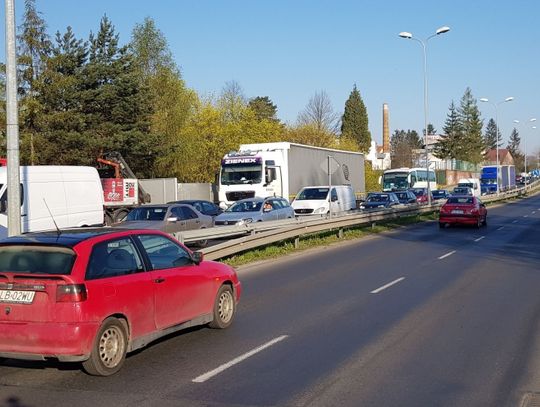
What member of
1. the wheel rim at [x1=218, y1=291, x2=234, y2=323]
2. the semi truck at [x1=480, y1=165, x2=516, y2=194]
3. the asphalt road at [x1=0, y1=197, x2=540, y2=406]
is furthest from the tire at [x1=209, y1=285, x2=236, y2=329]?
the semi truck at [x1=480, y1=165, x2=516, y2=194]

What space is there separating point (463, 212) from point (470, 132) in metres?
99.4

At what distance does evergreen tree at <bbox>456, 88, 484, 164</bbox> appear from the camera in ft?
397

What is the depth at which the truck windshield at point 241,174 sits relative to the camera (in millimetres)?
30344

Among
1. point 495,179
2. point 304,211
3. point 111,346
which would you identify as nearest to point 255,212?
point 304,211

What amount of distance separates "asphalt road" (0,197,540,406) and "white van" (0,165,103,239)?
765 cm

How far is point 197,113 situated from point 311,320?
160ft

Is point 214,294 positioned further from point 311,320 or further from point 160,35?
point 160,35

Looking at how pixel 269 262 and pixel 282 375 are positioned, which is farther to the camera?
pixel 269 262

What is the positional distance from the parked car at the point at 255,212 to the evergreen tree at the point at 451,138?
335 feet

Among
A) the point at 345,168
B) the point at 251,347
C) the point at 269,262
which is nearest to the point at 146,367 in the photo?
the point at 251,347

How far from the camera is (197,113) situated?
187ft

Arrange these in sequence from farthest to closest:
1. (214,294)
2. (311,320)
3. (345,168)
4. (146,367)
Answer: (345,168), (311,320), (214,294), (146,367)

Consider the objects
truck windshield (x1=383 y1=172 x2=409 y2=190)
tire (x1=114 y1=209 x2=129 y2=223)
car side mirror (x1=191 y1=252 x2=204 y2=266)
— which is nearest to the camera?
car side mirror (x1=191 y1=252 x2=204 y2=266)

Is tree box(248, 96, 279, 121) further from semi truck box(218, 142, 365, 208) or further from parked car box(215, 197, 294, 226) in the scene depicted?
parked car box(215, 197, 294, 226)
